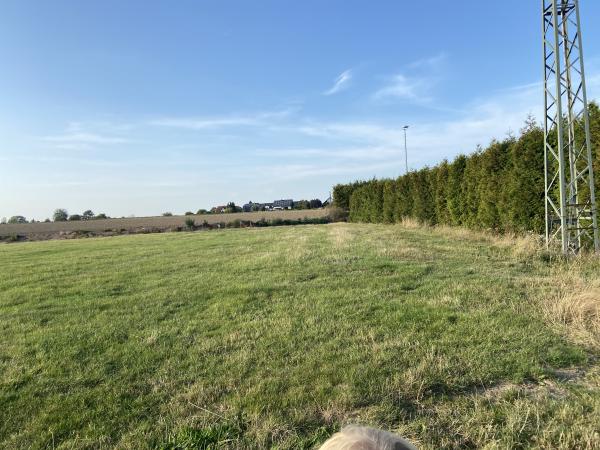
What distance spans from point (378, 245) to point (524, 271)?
5.19 m

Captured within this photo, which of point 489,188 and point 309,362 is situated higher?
point 489,188

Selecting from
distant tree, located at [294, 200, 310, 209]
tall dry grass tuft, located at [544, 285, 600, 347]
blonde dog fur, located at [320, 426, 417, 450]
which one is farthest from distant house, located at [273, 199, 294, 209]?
blonde dog fur, located at [320, 426, 417, 450]

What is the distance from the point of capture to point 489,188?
15.5m

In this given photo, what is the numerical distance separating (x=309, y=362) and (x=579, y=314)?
341 cm

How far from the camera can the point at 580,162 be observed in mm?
11406

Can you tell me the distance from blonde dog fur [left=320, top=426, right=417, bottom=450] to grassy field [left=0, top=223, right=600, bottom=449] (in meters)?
1.79

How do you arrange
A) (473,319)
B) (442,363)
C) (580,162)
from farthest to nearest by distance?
1. (580,162)
2. (473,319)
3. (442,363)

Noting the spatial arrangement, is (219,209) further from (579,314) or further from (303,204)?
(579,314)

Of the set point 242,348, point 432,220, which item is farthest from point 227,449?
point 432,220

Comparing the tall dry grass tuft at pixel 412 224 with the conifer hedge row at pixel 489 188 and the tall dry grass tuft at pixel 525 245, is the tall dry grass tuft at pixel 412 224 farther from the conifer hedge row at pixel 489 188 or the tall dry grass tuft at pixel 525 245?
the tall dry grass tuft at pixel 525 245

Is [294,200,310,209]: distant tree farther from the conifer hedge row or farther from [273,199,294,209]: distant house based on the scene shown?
the conifer hedge row

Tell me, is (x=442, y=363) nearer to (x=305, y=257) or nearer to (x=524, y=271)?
(x=524, y=271)

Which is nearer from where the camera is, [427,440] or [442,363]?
[427,440]

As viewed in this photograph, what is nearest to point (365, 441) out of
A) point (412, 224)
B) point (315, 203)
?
point (412, 224)
